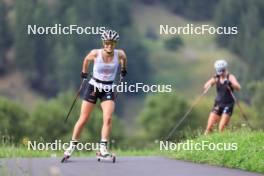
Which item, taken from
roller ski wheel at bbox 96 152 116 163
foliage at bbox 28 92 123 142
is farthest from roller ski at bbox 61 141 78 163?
foliage at bbox 28 92 123 142

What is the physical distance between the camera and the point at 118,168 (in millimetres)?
13203

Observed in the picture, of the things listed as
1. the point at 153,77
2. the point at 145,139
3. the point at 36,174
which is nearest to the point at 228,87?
the point at 36,174

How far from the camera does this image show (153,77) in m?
193

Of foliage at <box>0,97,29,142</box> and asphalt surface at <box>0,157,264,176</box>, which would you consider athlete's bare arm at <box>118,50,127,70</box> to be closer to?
asphalt surface at <box>0,157,264,176</box>

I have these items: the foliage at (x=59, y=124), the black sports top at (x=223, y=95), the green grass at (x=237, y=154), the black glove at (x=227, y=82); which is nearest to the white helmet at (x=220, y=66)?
the black glove at (x=227, y=82)

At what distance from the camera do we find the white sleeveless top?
14.2m

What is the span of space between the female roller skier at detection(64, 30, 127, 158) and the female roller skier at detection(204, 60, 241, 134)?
6.00 m

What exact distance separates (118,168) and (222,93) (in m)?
7.67

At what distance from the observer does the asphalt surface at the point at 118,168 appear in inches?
484

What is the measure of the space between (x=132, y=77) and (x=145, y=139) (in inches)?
3273

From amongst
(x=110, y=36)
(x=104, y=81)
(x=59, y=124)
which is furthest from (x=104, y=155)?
(x=59, y=124)

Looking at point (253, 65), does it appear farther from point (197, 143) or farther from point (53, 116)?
point (197, 143)

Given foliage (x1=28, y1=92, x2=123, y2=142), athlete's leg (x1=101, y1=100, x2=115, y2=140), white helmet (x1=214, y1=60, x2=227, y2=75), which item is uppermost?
foliage (x1=28, y1=92, x2=123, y2=142)

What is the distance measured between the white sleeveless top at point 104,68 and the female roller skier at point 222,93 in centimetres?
615
